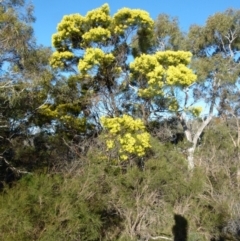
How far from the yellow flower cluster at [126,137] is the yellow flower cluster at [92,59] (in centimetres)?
241

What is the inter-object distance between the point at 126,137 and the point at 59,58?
4780 millimetres

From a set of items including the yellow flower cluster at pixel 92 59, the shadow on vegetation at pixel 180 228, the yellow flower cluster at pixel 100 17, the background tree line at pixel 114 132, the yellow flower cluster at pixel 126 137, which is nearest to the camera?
the background tree line at pixel 114 132

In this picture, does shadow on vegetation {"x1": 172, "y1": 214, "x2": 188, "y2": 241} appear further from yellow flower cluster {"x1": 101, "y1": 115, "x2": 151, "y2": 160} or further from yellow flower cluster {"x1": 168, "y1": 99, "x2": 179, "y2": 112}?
yellow flower cluster {"x1": 168, "y1": 99, "x2": 179, "y2": 112}

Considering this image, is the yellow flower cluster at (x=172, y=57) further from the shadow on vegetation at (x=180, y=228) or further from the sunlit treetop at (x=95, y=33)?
the shadow on vegetation at (x=180, y=228)

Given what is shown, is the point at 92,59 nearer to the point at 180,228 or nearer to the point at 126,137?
the point at 126,137

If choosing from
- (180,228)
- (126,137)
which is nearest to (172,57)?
(126,137)

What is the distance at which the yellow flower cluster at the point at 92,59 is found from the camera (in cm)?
1480

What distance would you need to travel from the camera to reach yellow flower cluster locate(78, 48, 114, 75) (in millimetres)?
14797

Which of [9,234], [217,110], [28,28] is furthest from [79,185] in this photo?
[217,110]

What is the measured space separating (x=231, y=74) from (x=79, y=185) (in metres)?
12.3

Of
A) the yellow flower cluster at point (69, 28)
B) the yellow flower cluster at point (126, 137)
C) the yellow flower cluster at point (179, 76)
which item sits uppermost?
the yellow flower cluster at point (69, 28)

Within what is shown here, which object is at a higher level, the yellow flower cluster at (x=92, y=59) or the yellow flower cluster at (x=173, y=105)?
the yellow flower cluster at (x=92, y=59)

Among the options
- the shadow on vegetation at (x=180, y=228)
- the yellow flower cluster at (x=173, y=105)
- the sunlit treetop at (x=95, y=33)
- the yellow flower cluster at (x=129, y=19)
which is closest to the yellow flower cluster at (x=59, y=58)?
the sunlit treetop at (x=95, y=33)

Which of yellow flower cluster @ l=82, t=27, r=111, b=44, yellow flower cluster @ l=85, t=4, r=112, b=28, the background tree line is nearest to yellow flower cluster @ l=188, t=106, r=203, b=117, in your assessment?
the background tree line
